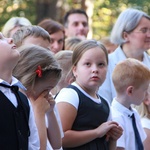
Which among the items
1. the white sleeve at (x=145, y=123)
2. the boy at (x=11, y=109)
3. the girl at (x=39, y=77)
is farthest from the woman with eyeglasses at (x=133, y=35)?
the boy at (x=11, y=109)

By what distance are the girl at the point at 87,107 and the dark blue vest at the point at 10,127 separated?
1.26 metres

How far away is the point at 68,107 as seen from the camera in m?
5.26

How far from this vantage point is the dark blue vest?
392 centimetres

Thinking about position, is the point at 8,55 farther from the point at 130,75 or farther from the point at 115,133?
the point at 130,75

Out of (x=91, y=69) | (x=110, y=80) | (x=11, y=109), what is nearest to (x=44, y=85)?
(x=11, y=109)

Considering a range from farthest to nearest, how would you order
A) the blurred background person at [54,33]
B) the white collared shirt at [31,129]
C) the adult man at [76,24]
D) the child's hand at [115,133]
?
the adult man at [76,24]
the blurred background person at [54,33]
the child's hand at [115,133]
the white collared shirt at [31,129]

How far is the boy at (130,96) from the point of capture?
5.80 meters

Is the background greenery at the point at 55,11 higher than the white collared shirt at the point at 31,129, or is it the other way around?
the white collared shirt at the point at 31,129

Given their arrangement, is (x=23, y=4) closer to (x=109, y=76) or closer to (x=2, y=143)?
(x=109, y=76)

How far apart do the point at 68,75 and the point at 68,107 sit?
0.71 m

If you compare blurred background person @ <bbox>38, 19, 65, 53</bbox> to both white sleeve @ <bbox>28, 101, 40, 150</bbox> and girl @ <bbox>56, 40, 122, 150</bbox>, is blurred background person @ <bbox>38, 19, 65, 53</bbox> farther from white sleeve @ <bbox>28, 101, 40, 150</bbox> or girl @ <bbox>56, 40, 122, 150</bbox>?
white sleeve @ <bbox>28, 101, 40, 150</bbox>

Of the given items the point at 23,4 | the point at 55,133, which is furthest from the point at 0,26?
the point at 55,133

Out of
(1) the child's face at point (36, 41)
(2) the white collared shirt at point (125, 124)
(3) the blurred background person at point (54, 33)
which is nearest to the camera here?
(1) the child's face at point (36, 41)

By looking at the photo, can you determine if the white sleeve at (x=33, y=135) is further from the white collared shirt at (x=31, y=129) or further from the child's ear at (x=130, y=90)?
the child's ear at (x=130, y=90)
